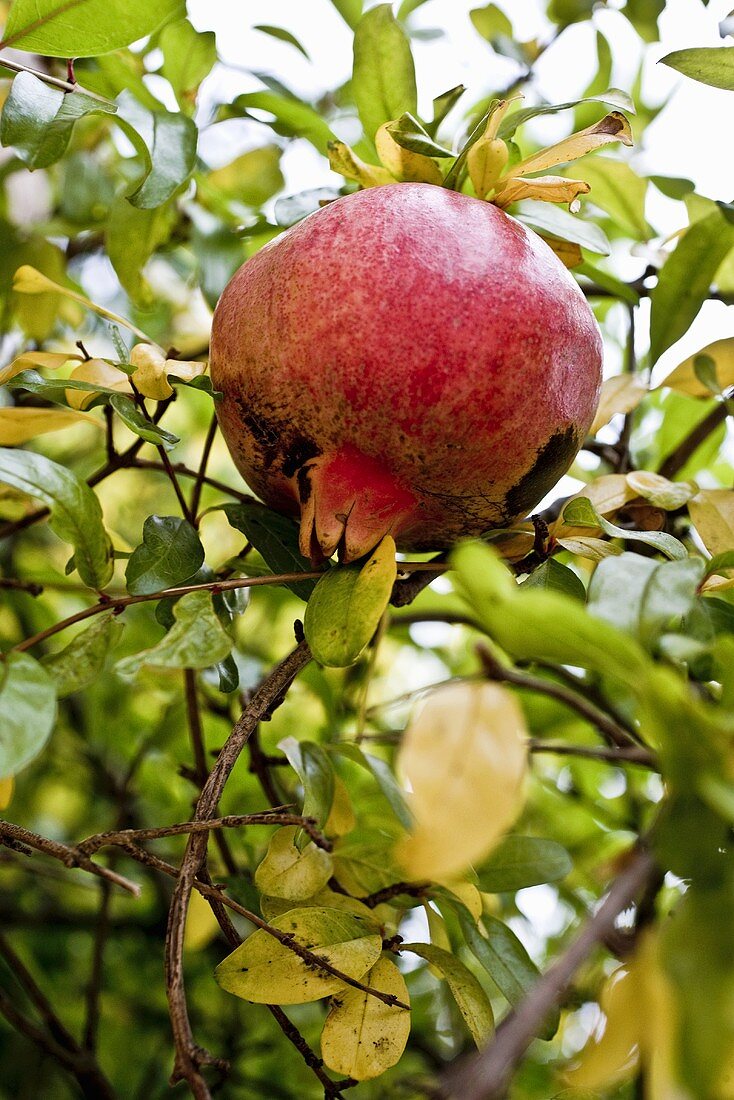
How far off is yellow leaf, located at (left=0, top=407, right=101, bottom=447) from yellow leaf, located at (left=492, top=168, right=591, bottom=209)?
28cm

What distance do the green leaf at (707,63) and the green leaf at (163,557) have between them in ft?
1.32

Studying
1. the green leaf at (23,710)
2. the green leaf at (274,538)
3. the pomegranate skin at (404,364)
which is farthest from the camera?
the green leaf at (274,538)

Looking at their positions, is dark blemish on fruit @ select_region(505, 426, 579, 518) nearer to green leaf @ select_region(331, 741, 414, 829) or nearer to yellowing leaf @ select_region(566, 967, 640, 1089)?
green leaf @ select_region(331, 741, 414, 829)

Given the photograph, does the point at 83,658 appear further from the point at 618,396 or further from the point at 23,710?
the point at 618,396

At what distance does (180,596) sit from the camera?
52 centimetres

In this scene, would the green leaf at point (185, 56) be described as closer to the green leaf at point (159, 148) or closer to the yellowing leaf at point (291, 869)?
the green leaf at point (159, 148)

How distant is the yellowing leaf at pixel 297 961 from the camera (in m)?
0.45

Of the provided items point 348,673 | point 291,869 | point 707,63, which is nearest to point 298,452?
point 291,869

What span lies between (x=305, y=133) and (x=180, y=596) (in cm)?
44

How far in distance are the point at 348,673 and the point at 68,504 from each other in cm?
53

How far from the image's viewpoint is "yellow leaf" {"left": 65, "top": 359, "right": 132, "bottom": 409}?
1.80 feet

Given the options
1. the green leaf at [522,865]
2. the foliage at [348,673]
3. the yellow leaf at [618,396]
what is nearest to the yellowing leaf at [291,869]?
the foliage at [348,673]

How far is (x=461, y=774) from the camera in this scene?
29cm

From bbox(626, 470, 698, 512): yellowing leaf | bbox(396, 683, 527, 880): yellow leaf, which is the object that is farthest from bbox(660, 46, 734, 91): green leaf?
bbox(396, 683, 527, 880): yellow leaf
